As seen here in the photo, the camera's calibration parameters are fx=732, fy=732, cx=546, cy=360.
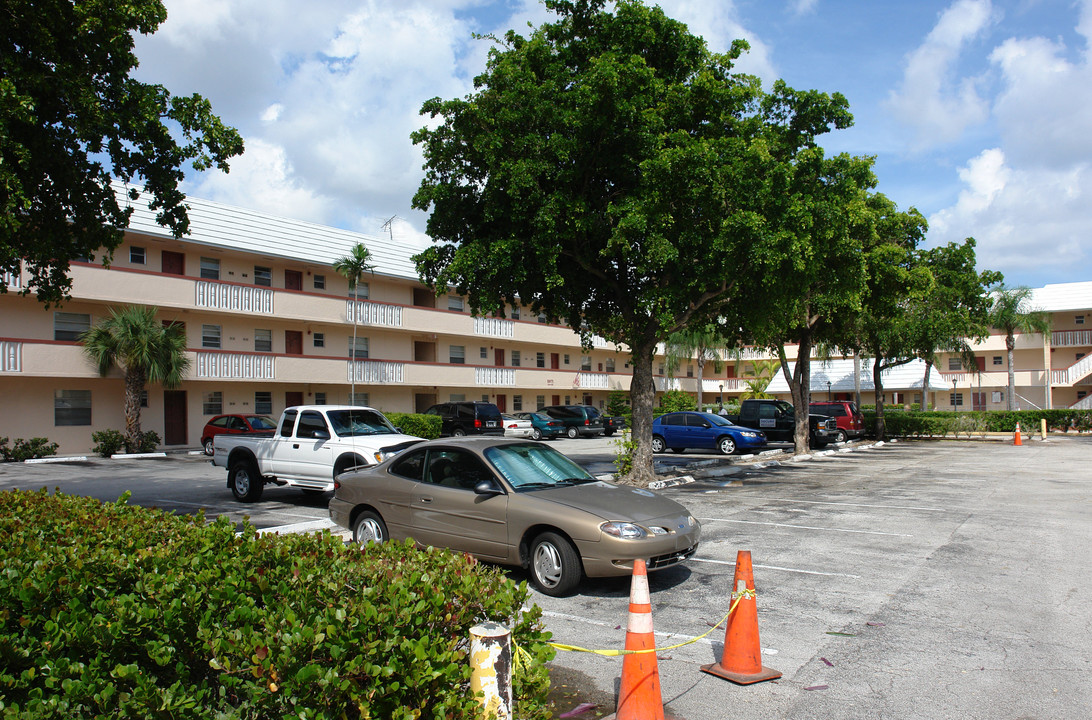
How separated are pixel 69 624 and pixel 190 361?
27.3 meters

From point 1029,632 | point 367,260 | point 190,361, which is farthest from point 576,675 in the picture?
point 367,260

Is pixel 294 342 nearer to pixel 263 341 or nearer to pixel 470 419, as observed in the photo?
pixel 263 341

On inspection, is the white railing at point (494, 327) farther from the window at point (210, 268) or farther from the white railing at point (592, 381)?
the window at point (210, 268)

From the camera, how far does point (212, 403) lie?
31.1 meters

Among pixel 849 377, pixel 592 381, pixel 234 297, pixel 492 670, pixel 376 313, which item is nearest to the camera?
pixel 492 670

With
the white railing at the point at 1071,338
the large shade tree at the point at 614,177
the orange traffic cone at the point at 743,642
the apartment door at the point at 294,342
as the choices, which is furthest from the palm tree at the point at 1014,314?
the orange traffic cone at the point at 743,642

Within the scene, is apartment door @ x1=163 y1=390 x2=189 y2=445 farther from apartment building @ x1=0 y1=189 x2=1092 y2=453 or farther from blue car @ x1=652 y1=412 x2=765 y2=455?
blue car @ x1=652 y1=412 x2=765 y2=455

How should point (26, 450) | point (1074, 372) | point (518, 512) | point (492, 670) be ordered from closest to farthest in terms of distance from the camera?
point (492, 670), point (518, 512), point (26, 450), point (1074, 372)

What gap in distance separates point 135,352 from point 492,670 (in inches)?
1043

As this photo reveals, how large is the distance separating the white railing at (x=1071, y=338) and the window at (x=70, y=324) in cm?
5745

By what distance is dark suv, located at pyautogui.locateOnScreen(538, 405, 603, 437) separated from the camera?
38938mm

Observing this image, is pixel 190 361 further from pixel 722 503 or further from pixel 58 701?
pixel 58 701

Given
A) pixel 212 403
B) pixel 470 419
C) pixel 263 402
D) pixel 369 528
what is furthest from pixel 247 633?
pixel 263 402

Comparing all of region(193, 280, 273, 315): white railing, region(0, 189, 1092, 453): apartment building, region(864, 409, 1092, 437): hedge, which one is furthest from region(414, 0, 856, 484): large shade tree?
region(864, 409, 1092, 437): hedge
